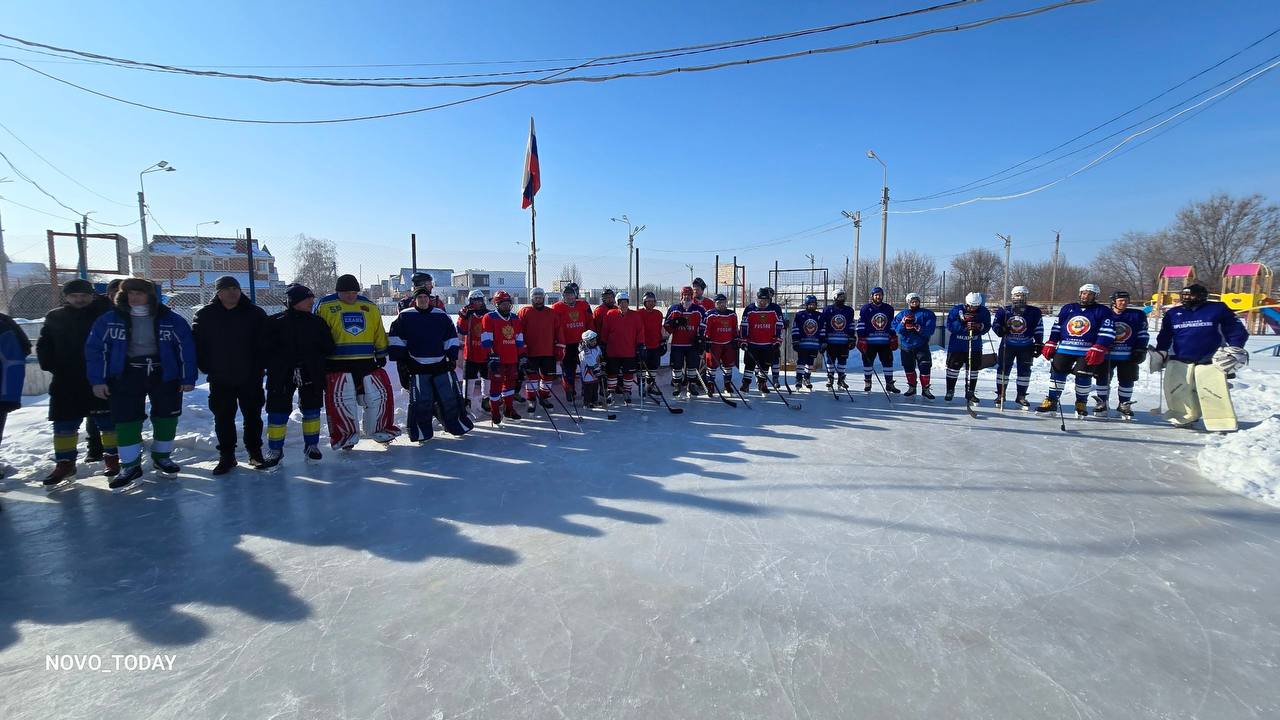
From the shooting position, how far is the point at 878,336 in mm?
8547

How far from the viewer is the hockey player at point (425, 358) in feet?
19.0

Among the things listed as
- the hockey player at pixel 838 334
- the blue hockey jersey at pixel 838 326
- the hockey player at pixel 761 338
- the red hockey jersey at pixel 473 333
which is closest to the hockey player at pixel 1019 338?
the hockey player at pixel 838 334

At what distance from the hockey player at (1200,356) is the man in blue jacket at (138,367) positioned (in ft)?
35.2

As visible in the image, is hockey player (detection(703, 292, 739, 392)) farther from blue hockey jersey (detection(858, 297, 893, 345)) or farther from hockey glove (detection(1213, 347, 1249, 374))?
hockey glove (detection(1213, 347, 1249, 374))

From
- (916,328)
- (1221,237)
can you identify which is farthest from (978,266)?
(916,328)

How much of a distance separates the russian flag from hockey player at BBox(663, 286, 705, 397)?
5.63 m

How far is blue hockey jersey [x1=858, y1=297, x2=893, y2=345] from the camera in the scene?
8531 mm

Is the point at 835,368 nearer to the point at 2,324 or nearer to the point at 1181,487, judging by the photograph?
the point at 1181,487

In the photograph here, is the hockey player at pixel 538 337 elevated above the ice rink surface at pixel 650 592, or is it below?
above

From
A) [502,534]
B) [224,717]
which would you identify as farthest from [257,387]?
[224,717]

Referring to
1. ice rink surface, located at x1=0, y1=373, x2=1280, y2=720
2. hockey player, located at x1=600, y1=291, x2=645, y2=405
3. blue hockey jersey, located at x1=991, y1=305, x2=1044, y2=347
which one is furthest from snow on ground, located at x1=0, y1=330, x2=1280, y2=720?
hockey player, located at x1=600, y1=291, x2=645, y2=405

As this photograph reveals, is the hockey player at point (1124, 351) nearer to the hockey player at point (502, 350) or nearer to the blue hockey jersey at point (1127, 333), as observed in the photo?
the blue hockey jersey at point (1127, 333)

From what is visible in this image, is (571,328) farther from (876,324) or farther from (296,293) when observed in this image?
(876,324)

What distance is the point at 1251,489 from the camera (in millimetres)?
4227
